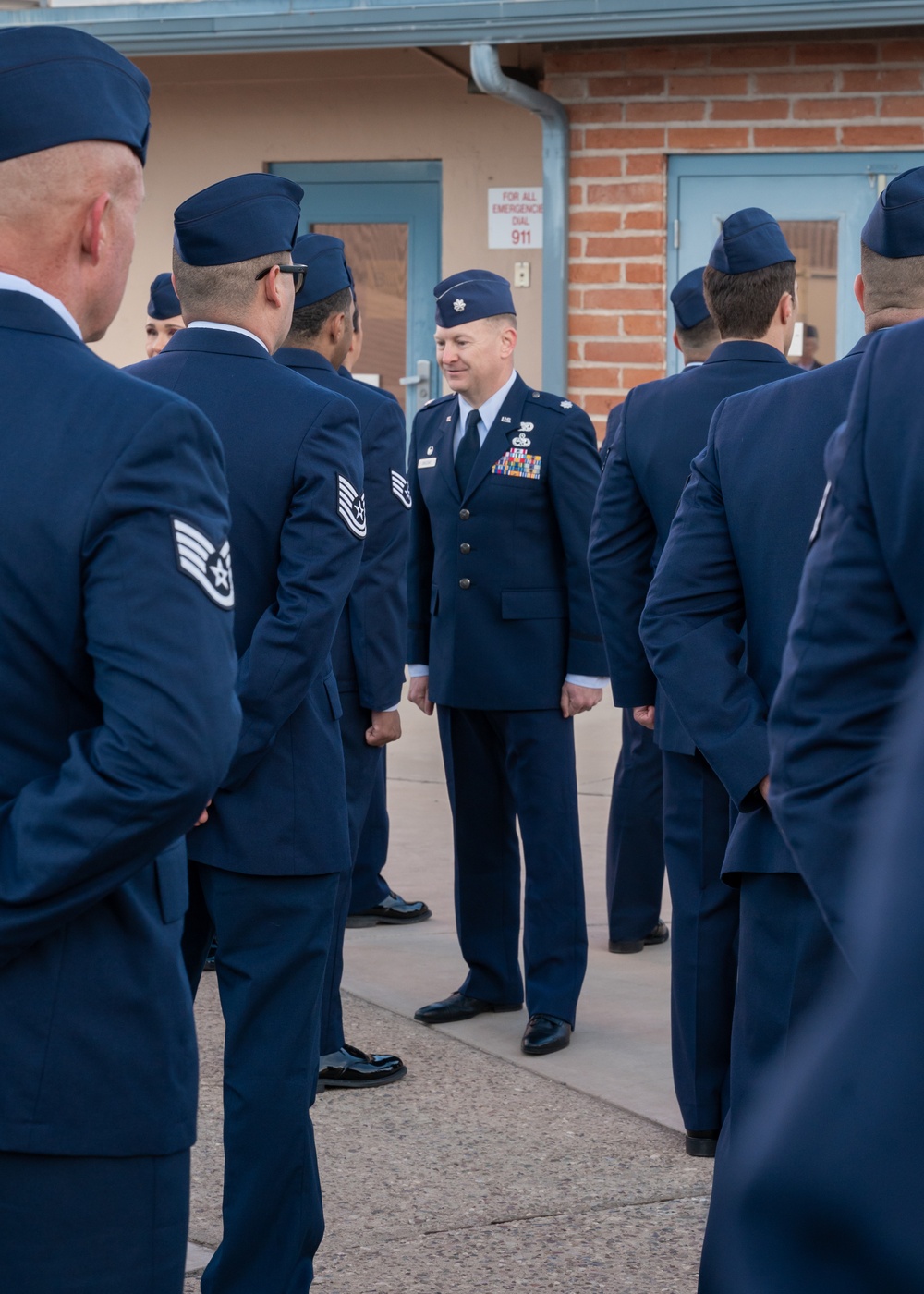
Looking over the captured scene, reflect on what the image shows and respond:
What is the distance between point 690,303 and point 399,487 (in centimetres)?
122

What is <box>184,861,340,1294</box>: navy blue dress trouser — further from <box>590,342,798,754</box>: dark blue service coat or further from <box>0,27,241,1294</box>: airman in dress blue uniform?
<box>590,342,798,754</box>: dark blue service coat

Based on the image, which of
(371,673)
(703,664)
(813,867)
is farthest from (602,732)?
(813,867)

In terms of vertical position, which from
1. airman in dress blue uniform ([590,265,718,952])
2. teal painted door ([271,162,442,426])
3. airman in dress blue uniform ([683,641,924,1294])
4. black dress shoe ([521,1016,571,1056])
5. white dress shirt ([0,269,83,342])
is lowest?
black dress shoe ([521,1016,571,1056])

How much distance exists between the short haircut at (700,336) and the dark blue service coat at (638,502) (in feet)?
2.50

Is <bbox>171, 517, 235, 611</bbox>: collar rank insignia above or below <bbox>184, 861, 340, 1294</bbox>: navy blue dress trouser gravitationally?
above

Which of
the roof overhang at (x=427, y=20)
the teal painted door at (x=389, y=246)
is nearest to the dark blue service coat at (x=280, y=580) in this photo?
the roof overhang at (x=427, y=20)

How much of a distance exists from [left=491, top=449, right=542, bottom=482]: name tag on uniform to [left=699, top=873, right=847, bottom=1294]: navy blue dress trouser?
5.82 feet

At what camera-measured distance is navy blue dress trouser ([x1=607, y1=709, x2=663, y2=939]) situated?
5.18 meters

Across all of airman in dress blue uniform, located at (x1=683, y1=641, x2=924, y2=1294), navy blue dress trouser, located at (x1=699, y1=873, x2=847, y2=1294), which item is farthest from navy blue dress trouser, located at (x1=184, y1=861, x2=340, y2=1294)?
airman in dress blue uniform, located at (x1=683, y1=641, x2=924, y2=1294)

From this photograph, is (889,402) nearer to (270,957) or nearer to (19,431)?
(19,431)

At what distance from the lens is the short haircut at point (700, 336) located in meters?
4.91

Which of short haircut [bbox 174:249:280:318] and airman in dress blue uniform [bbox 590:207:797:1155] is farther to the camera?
airman in dress blue uniform [bbox 590:207:797:1155]

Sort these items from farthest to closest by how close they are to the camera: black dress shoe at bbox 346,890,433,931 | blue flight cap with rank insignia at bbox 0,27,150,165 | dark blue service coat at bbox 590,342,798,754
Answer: black dress shoe at bbox 346,890,433,931 < dark blue service coat at bbox 590,342,798,754 < blue flight cap with rank insignia at bbox 0,27,150,165

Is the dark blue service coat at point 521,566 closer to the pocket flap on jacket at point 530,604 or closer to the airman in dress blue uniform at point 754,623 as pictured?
the pocket flap on jacket at point 530,604
